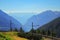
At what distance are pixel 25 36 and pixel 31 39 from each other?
167 centimetres

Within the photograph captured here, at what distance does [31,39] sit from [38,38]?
42.9 inches

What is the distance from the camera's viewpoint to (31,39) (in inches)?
1123

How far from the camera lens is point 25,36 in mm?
29875

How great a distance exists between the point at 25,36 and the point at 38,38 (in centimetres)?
222

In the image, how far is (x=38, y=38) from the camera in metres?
28.8
